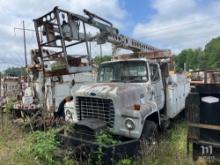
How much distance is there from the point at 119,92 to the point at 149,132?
1141mm

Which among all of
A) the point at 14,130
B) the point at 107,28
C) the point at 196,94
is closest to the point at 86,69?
the point at 107,28

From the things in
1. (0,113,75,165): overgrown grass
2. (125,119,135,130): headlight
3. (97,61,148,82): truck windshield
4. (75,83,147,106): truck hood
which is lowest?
(0,113,75,165): overgrown grass

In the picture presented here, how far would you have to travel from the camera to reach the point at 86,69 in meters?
8.83

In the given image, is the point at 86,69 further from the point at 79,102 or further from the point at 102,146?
the point at 102,146

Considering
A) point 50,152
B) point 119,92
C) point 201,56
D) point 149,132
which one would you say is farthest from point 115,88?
point 201,56

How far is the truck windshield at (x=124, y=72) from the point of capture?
808 centimetres

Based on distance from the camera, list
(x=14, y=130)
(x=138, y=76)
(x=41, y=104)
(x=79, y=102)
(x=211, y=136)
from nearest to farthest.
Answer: (x=211, y=136) < (x=79, y=102) < (x=138, y=76) < (x=14, y=130) < (x=41, y=104)

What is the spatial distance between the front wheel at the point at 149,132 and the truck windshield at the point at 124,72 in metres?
1.27

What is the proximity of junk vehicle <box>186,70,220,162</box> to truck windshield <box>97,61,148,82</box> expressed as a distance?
238 cm

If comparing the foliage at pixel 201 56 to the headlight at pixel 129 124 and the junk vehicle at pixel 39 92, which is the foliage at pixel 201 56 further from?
the headlight at pixel 129 124

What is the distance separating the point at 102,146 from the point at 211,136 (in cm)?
194

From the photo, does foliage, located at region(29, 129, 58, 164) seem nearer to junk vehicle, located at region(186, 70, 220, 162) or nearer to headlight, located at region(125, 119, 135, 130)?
headlight, located at region(125, 119, 135, 130)

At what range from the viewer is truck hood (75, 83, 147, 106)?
673cm

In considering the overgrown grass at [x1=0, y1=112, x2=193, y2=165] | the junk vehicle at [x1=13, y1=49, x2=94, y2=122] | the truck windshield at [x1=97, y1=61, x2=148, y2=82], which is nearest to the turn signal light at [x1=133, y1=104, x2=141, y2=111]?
the overgrown grass at [x1=0, y1=112, x2=193, y2=165]
